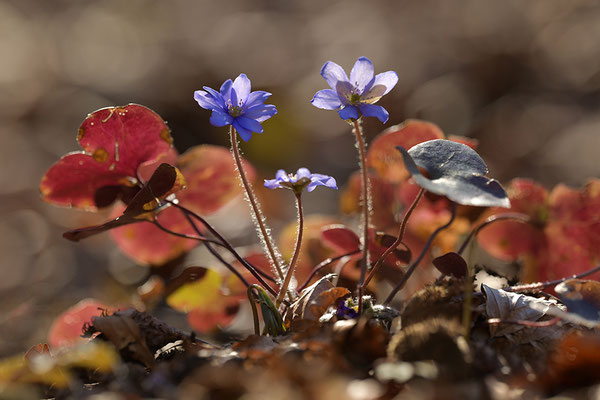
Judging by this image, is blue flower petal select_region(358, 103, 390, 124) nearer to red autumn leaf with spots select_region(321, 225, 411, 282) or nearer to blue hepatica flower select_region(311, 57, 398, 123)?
blue hepatica flower select_region(311, 57, 398, 123)

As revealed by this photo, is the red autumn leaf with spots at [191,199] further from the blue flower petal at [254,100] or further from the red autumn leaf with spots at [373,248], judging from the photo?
the blue flower petal at [254,100]

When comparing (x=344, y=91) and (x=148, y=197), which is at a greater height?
(x=344, y=91)

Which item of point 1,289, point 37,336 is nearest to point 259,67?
point 1,289

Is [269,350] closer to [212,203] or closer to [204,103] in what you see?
[204,103]

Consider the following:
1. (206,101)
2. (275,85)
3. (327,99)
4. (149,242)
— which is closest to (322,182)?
(327,99)

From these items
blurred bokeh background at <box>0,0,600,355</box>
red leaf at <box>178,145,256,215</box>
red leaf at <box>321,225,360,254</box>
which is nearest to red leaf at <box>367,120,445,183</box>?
red leaf at <box>321,225,360,254</box>

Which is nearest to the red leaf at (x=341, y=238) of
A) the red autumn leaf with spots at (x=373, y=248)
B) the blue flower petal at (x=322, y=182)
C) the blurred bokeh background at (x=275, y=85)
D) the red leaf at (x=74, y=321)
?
the red autumn leaf with spots at (x=373, y=248)

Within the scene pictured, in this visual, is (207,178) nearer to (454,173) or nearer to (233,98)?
(233,98)
